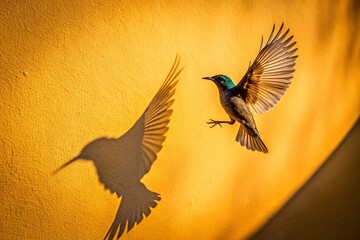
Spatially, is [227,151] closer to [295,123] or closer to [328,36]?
[295,123]

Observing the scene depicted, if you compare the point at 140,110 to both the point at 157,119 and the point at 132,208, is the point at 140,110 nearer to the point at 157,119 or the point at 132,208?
the point at 157,119

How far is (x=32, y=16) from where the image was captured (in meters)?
0.98

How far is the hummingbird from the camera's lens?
1.13 m

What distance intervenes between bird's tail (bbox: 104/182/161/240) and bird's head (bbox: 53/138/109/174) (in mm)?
201

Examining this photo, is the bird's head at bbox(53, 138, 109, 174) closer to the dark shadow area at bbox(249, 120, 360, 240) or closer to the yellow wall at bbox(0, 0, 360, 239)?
the yellow wall at bbox(0, 0, 360, 239)

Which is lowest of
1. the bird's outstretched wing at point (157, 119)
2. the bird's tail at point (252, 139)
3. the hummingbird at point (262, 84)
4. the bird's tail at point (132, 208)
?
the bird's tail at point (132, 208)

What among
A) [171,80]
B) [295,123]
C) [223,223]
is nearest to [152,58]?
[171,80]

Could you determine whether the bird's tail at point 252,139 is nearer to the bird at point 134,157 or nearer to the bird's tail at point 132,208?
the bird at point 134,157

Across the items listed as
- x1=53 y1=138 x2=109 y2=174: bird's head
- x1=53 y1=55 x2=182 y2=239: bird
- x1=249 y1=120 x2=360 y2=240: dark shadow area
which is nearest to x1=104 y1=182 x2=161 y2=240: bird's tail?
x1=53 y1=55 x2=182 y2=239: bird

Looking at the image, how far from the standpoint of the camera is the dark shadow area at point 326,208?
6.73ft

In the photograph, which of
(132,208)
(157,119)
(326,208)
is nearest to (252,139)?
(157,119)

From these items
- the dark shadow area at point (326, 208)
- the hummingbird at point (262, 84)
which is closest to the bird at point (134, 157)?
the hummingbird at point (262, 84)

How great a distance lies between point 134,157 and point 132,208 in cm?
20

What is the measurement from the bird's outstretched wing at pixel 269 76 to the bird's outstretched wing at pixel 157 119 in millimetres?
315
